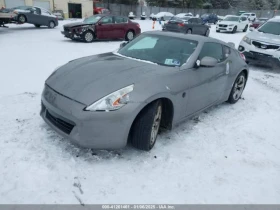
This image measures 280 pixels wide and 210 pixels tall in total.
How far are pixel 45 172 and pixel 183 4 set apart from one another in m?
54.8

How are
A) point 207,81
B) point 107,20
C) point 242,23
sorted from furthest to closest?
1. point 242,23
2. point 107,20
3. point 207,81

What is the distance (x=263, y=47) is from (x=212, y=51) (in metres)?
5.01

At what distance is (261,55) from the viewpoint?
8.17m

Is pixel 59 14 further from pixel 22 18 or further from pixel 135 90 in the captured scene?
pixel 135 90

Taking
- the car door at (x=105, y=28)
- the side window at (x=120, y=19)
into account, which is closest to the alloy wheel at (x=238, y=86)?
the car door at (x=105, y=28)

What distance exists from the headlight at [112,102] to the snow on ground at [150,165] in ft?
2.33

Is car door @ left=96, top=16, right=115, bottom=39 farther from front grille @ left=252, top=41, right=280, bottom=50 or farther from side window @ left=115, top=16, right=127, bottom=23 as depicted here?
front grille @ left=252, top=41, right=280, bottom=50

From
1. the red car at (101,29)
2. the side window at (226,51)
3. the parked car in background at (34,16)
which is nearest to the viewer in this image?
the side window at (226,51)

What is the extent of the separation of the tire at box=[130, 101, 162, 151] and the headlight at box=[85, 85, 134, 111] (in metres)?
0.31

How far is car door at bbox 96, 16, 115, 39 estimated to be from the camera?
1241 cm

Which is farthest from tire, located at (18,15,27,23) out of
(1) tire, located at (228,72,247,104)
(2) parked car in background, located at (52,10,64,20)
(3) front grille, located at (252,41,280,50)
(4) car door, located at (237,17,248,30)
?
(4) car door, located at (237,17,248,30)

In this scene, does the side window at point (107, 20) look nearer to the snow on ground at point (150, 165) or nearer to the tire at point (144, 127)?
the snow on ground at point (150, 165)

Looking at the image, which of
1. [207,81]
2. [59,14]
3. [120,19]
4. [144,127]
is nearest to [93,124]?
[144,127]

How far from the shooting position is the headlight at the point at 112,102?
2.73 m
